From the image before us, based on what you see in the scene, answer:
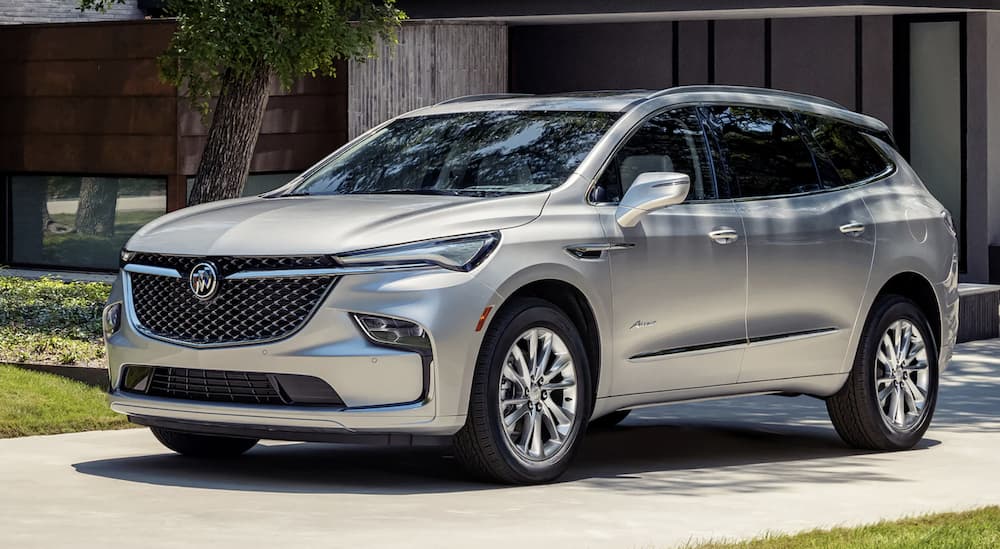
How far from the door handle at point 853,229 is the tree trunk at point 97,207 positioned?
48.1 ft

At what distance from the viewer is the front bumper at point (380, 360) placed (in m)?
7.70

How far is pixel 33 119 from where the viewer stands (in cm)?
2344

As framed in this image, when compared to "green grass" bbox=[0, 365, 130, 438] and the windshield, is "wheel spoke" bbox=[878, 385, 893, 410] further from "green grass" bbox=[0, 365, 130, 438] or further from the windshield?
"green grass" bbox=[0, 365, 130, 438]

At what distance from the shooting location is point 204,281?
315 inches

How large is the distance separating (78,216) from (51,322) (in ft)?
32.6

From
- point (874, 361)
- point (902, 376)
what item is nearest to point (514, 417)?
point (874, 361)

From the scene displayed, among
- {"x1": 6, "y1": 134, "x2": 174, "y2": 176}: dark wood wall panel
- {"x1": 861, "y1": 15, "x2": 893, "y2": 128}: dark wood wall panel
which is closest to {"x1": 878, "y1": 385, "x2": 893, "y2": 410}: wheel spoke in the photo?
{"x1": 861, "y1": 15, "x2": 893, "y2": 128}: dark wood wall panel

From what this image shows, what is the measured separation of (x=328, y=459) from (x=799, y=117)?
9.87 feet

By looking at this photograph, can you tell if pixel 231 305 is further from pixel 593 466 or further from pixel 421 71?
pixel 421 71

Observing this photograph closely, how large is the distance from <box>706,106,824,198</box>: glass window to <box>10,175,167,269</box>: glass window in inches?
536

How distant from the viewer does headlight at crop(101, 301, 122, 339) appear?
850 centimetres

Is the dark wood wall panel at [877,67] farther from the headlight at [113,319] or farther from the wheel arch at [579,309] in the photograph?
the headlight at [113,319]

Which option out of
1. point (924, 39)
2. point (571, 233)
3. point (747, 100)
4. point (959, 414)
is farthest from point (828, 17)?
point (571, 233)

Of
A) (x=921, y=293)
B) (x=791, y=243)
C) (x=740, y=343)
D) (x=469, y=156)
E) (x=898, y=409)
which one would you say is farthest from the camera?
(x=921, y=293)
